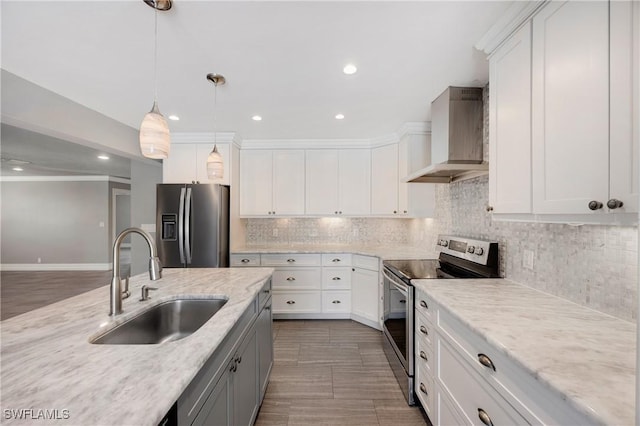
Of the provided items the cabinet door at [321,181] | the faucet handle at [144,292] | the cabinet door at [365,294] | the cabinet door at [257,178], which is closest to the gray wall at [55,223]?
the cabinet door at [257,178]

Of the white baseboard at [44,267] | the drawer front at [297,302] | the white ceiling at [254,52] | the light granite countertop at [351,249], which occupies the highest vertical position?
the white ceiling at [254,52]

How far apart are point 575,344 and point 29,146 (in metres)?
6.81

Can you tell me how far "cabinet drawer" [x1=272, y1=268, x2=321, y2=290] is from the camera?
3.43 meters

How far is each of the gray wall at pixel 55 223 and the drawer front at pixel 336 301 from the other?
6736mm

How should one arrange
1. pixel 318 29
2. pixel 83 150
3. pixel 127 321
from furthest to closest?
1. pixel 83 150
2. pixel 318 29
3. pixel 127 321

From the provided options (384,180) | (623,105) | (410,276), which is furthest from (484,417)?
(384,180)

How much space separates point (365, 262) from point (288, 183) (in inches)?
60.3

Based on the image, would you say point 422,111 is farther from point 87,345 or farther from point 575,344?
point 87,345

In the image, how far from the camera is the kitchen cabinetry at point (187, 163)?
3398mm

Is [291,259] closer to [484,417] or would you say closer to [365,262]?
[365,262]

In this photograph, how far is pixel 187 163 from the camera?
3402 mm

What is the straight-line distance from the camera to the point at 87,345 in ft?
3.05

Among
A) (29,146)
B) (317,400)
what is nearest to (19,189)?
(29,146)

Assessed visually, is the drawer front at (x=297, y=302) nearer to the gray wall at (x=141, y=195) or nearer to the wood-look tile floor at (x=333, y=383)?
the wood-look tile floor at (x=333, y=383)
